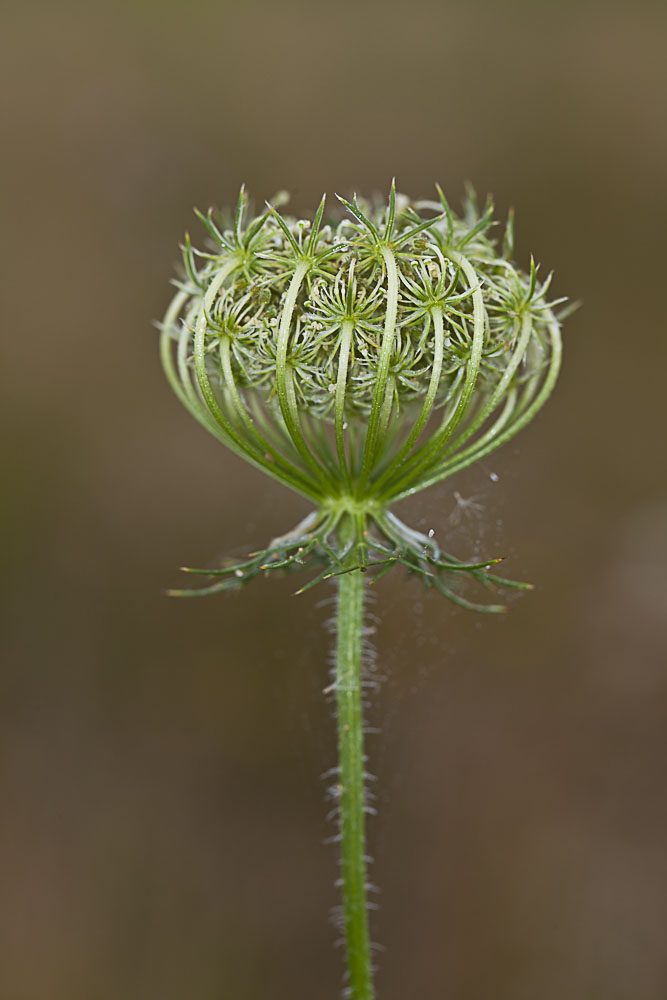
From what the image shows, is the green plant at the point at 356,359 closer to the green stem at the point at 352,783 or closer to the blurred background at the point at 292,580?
the green stem at the point at 352,783

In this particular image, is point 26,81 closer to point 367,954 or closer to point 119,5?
point 119,5

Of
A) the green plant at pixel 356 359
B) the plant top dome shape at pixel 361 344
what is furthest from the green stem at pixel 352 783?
the plant top dome shape at pixel 361 344

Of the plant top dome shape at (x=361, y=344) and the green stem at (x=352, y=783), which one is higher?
the plant top dome shape at (x=361, y=344)

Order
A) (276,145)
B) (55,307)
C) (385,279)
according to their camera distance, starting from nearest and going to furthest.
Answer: (385,279), (55,307), (276,145)

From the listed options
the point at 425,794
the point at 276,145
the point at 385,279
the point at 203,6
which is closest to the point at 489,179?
the point at 276,145

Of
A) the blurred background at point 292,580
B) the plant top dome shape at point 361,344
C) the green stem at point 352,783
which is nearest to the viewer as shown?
the plant top dome shape at point 361,344

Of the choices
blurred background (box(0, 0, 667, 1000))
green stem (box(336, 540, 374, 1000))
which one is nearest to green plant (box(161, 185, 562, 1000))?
green stem (box(336, 540, 374, 1000))
